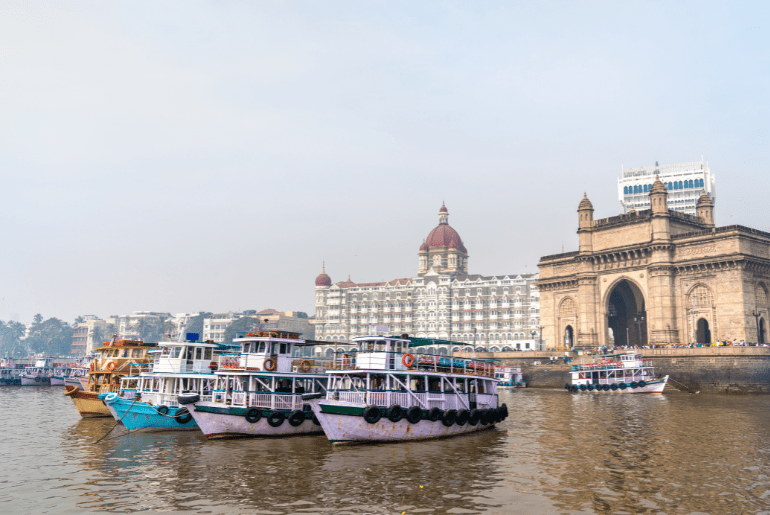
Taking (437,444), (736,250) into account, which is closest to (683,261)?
(736,250)

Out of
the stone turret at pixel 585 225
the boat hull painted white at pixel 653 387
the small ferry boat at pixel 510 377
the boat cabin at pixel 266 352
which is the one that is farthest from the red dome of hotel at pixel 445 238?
the boat cabin at pixel 266 352

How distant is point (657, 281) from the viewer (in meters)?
70.5

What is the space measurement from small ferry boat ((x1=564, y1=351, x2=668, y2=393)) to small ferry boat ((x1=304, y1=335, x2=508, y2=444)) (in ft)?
108

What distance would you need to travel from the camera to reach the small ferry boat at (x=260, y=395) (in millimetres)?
28359

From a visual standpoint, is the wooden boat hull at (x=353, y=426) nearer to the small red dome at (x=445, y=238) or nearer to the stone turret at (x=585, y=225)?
the stone turret at (x=585, y=225)

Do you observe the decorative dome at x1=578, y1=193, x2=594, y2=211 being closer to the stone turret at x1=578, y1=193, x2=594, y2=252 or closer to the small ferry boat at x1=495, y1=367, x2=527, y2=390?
the stone turret at x1=578, y1=193, x2=594, y2=252

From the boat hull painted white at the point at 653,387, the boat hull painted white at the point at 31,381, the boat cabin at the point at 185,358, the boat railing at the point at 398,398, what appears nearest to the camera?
the boat railing at the point at 398,398

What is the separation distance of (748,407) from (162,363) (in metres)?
38.6

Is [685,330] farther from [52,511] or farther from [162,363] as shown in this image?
[52,511]

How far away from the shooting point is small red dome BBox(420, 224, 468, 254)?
544 feet

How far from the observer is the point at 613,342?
86.3 metres

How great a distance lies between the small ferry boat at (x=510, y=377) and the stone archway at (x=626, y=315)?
13.0 m

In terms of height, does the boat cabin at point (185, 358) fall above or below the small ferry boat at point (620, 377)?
above

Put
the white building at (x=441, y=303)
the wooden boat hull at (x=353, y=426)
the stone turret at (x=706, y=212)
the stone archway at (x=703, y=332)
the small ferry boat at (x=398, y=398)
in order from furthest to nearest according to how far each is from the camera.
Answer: the white building at (x=441, y=303) < the stone turret at (x=706, y=212) < the stone archway at (x=703, y=332) < the small ferry boat at (x=398, y=398) < the wooden boat hull at (x=353, y=426)
